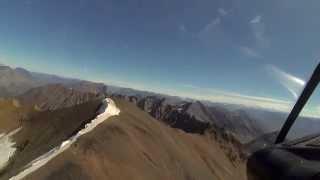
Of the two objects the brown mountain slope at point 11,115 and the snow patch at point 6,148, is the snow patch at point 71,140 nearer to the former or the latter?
the snow patch at point 6,148

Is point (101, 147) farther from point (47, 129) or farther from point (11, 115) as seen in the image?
point (11, 115)

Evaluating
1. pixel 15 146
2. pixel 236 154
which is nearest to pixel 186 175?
pixel 15 146

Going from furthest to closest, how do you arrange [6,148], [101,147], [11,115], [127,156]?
[11,115] < [6,148] < [127,156] < [101,147]

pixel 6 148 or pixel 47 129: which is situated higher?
pixel 47 129

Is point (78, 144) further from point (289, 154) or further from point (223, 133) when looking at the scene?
point (223, 133)

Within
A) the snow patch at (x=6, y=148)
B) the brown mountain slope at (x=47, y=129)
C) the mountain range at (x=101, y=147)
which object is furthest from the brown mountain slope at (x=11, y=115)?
the snow patch at (x=6, y=148)

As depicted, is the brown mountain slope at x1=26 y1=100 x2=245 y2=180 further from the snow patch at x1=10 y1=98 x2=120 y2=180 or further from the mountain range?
the snow patch at x1=10 y1=98 x2=120 y2=180

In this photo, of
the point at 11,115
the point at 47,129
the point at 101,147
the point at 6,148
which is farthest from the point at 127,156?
the point at 11,115
